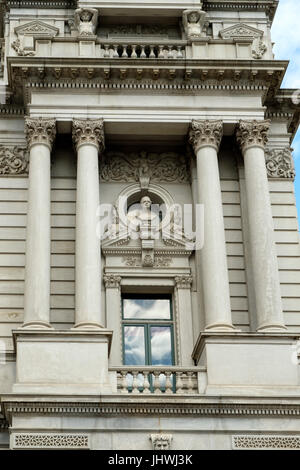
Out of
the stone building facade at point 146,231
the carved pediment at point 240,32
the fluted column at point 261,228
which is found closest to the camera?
the stone building facade at point 146,231

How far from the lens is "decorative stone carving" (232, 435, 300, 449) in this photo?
76.5 feet

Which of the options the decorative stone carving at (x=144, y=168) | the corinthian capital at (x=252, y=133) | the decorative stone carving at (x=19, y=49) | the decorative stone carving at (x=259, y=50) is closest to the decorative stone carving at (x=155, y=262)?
the decorative stone carving at (x=144, y=168)

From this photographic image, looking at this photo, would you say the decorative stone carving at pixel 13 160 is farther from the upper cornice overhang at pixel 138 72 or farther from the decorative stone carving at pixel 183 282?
the decorative stone carving at pixel 183 282

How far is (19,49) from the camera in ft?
98.9

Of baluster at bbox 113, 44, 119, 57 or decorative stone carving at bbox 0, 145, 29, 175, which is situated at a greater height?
baluster at bbox 113, 44, 119, 57

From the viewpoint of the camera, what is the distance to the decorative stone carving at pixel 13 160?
28828 millimetres

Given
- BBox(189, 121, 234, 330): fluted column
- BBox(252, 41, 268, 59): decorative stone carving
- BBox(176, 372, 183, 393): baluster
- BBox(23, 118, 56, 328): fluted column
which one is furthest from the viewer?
BBox(252, 41, 268, 59): decorative stone carving

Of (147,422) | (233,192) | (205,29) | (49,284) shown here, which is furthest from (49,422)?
(205,29)

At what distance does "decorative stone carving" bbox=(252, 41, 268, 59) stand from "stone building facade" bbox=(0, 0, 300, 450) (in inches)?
14.1

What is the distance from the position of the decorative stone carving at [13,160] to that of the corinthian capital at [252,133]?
655 centimetres

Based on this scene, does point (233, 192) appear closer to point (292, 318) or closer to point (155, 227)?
point (155, 227)

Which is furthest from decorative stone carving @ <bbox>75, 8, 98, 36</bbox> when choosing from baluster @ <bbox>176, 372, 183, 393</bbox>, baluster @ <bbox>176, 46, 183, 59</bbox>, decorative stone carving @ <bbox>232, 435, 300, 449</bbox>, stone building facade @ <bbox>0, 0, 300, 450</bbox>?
decorative stone carving @ <bbox>232, 435, 300, 449</bbox>

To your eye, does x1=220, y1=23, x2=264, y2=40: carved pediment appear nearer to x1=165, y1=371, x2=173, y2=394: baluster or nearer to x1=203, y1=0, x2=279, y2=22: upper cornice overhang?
x1=203, y1=0, x2=279, y2=22: upper cornice overhang

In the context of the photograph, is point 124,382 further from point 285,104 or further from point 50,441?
point 285,104
